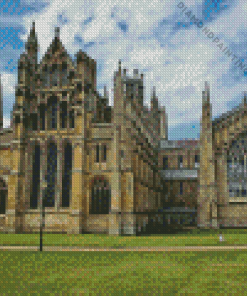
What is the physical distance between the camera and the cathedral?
3800 centimetres

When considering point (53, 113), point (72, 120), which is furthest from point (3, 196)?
point (72, 120)

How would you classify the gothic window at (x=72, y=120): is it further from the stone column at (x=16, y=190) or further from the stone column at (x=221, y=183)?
the stone column at (x=221, y=183)

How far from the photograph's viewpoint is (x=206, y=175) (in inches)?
1741

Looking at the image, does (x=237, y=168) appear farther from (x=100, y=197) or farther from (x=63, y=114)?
(x=63, y=114)

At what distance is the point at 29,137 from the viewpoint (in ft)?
133

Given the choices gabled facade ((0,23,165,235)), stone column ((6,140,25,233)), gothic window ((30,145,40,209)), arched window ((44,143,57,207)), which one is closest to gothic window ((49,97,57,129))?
gabled facade ((0,23,165,235))

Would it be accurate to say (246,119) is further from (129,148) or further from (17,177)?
(17,177)

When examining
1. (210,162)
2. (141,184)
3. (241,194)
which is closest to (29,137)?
(141,184)

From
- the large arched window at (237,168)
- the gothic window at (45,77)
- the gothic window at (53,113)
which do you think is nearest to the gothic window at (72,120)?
the gothic window at (53,113)

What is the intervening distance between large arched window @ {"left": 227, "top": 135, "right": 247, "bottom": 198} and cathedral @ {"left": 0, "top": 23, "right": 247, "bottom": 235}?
108 mm

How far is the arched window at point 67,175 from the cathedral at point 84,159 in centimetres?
10

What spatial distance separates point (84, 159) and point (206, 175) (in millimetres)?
14319

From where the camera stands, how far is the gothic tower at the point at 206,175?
43.2 m

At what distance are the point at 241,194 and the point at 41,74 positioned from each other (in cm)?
2542
